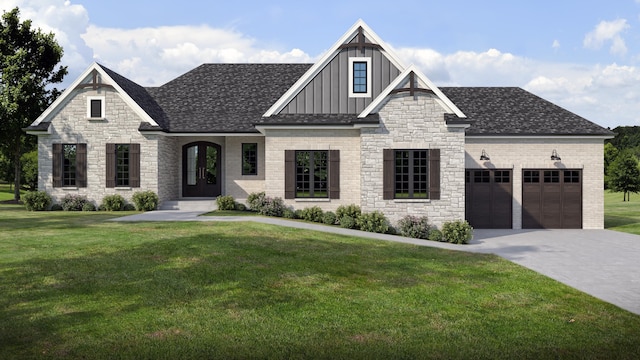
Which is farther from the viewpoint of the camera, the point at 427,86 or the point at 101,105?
the point at 101,105

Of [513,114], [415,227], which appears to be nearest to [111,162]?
[415,227]

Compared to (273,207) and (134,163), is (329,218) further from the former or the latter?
(134,163)

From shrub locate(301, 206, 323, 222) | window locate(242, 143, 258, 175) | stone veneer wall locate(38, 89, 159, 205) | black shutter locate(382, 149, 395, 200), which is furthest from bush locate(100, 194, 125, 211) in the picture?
black shutter locate(382, 149, 395, 200)

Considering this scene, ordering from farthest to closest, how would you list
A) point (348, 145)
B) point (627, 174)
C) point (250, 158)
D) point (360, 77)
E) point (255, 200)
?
point (627, 174) → point (250, 158) → point (255, 200) → point (360, 77) → point (348, 145)

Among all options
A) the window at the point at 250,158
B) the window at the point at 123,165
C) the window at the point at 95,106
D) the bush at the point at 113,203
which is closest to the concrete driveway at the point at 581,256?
the window at the point at 250,158

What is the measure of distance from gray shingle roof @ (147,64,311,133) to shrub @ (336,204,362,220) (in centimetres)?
659

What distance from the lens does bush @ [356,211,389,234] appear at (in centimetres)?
1747

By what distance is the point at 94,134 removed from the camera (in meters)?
22.8

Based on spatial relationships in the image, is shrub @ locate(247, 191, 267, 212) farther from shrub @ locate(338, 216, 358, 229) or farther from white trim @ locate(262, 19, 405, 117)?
shrub @ locate(338, 216, 358, 229)

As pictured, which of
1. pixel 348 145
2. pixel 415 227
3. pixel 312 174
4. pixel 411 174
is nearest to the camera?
pixel 415 227

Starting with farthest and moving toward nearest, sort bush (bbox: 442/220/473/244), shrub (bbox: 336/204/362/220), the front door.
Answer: the front door
shrub (bbox: 336/204/362/220)
bush (bbox: 442/220/473/244)

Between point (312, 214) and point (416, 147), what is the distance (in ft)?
17.5

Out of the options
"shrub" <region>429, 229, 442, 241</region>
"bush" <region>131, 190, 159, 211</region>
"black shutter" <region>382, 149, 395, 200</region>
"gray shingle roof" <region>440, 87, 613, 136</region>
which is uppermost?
"gray shingle roof" <region>440, 87, 613, 136</region>

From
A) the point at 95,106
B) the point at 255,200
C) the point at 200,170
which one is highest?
the point at 95,106
